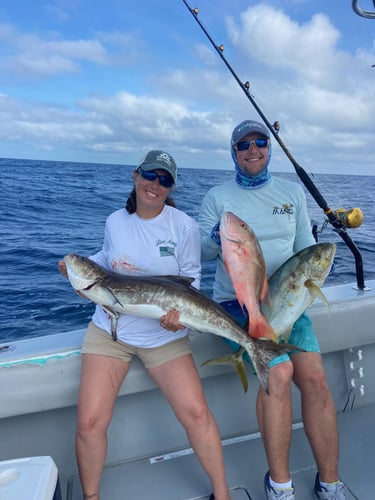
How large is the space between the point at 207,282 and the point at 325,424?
13.7ft

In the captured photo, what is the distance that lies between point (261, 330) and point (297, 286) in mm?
317

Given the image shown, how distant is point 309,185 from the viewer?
321cm

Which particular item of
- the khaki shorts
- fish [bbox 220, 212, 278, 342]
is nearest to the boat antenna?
fish [bbox 220, 212, 278, 342]

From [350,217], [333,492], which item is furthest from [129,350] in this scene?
[350,217]

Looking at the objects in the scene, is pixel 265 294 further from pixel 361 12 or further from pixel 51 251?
pixel 51 251

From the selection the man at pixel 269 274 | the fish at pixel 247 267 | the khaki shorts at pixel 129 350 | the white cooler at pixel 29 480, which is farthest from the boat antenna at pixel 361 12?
the white cooler at pixel 29 480

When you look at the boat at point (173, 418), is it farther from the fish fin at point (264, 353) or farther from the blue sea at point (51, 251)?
the blue sea at point (51, 251)

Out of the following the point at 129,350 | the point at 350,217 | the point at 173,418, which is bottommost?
the point at 173,418

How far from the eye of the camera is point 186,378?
2.15m

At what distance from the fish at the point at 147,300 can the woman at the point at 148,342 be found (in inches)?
3.2

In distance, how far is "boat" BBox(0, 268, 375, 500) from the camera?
2312 mm

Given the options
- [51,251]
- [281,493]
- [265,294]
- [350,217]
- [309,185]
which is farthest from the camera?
[51,251]

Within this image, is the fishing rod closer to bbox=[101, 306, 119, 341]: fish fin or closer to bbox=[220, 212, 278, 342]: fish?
bbox=[220, 212, 278, 342]: fish

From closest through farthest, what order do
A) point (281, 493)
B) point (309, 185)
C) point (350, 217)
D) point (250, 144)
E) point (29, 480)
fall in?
1. point (29, 480)
2. point (281, 493)
3. point (250, 144)
4. point (350, 217)
5. point (309, 185)
